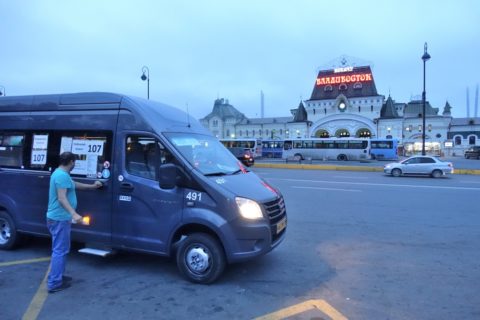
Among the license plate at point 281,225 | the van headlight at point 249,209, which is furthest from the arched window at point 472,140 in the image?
the van headlight at point 249,209

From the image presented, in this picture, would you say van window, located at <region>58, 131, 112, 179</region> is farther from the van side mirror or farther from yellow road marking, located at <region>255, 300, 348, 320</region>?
yellow road marking, located at <region>255, 300, 348, 320</region>

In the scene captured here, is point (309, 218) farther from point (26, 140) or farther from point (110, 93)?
point (26, 140)

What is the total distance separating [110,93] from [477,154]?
5598 centimetres

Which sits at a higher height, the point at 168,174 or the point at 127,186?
the point at 168,174

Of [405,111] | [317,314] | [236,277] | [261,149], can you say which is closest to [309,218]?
[236,277]

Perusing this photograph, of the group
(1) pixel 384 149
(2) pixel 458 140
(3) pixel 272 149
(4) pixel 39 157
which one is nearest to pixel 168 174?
(4) pixel 39 157

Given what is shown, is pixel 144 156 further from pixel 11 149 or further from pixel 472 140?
pixel 472 140

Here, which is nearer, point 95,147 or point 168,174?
point 168,174

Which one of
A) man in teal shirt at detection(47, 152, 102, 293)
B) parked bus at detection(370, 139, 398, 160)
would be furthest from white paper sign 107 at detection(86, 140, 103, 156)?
parked bus at detection(370, 139, 398, 160)

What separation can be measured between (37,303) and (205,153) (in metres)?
2.81

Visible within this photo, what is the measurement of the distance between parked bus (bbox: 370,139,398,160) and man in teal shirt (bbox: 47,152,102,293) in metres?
47.0

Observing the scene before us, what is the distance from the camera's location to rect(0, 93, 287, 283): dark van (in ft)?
14.1

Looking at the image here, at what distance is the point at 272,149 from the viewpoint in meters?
52.7

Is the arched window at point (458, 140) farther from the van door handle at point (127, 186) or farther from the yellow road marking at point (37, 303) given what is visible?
the yellow road marking at point (37, 303)
